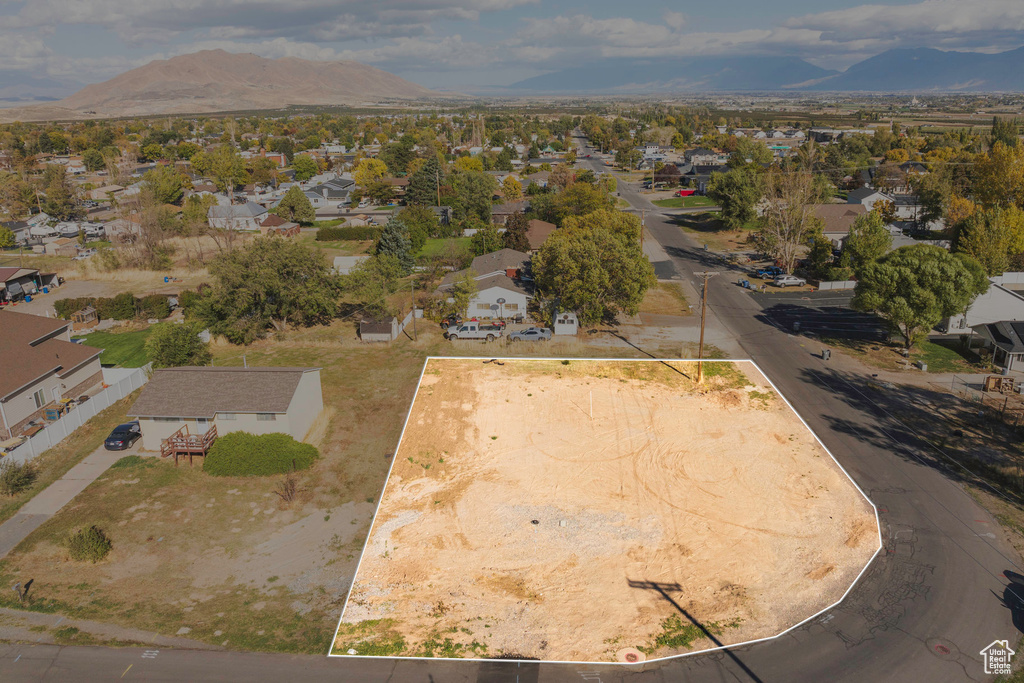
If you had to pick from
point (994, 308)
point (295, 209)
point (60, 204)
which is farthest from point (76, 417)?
point (60, 204)

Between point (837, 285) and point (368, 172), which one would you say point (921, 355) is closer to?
point (837, 285)

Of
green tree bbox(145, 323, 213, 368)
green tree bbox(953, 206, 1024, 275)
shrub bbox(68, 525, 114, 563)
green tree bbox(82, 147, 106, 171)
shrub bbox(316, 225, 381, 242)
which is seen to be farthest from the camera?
green tree bbox(82, 147, 106, 171)

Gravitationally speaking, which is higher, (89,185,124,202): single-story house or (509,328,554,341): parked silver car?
(89,185,124,202): single-story house

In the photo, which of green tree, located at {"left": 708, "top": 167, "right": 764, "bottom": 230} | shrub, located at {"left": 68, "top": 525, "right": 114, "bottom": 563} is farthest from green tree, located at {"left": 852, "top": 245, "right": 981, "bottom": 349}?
shrub, located at {"left": 68, "top": 525, "right": 114, "bottom": 563}

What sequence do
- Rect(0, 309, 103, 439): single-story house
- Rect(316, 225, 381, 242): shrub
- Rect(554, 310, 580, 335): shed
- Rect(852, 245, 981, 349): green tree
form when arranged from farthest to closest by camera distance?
1. Rect(316, 225, 381, 242): shrub
2. Rect(554, 310, 580, 335): shed
3. Rect(852, 245, 981, 349): green tree
4. Rect(0, 309, 103, 439): single-story house

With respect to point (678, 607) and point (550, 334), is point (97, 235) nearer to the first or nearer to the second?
point (550, 334)

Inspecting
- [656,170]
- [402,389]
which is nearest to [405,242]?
[402,389]

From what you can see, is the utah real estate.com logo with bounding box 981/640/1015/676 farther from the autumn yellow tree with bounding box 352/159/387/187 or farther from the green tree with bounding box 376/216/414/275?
the autumn yellow tree with bounding box 352/159/387/187
